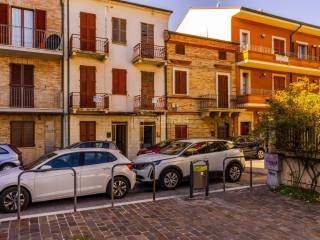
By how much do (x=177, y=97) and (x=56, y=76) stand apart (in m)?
8.06

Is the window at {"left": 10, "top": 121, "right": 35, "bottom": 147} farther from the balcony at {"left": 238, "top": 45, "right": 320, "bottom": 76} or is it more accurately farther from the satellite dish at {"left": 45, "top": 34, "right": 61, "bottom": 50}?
the balcony at {"left": 238, "top": 45, "right": 320, "bottom": 76}

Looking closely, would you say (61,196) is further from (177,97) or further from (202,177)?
(177,97)

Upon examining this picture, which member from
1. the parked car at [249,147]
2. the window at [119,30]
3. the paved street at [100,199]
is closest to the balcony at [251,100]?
the parked car at [249,147]

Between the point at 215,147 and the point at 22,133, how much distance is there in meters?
11.6

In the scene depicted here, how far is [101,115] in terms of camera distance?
20.2 m

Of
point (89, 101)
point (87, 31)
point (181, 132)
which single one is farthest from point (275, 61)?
point (89, 101)

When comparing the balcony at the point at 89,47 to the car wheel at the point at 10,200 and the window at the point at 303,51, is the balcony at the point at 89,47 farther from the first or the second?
the window at the point at 303,51

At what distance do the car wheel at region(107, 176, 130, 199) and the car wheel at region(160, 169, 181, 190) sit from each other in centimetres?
147

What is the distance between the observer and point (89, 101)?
19.8 metres

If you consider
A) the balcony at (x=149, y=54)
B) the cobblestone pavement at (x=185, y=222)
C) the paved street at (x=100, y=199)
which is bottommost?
the paved street at (x=100, y=199)

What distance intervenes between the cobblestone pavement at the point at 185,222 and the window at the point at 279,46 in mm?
21280

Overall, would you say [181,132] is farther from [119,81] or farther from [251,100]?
[251,100]

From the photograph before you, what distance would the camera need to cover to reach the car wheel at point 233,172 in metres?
12.2

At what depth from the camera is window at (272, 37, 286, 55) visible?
91.2 ft
